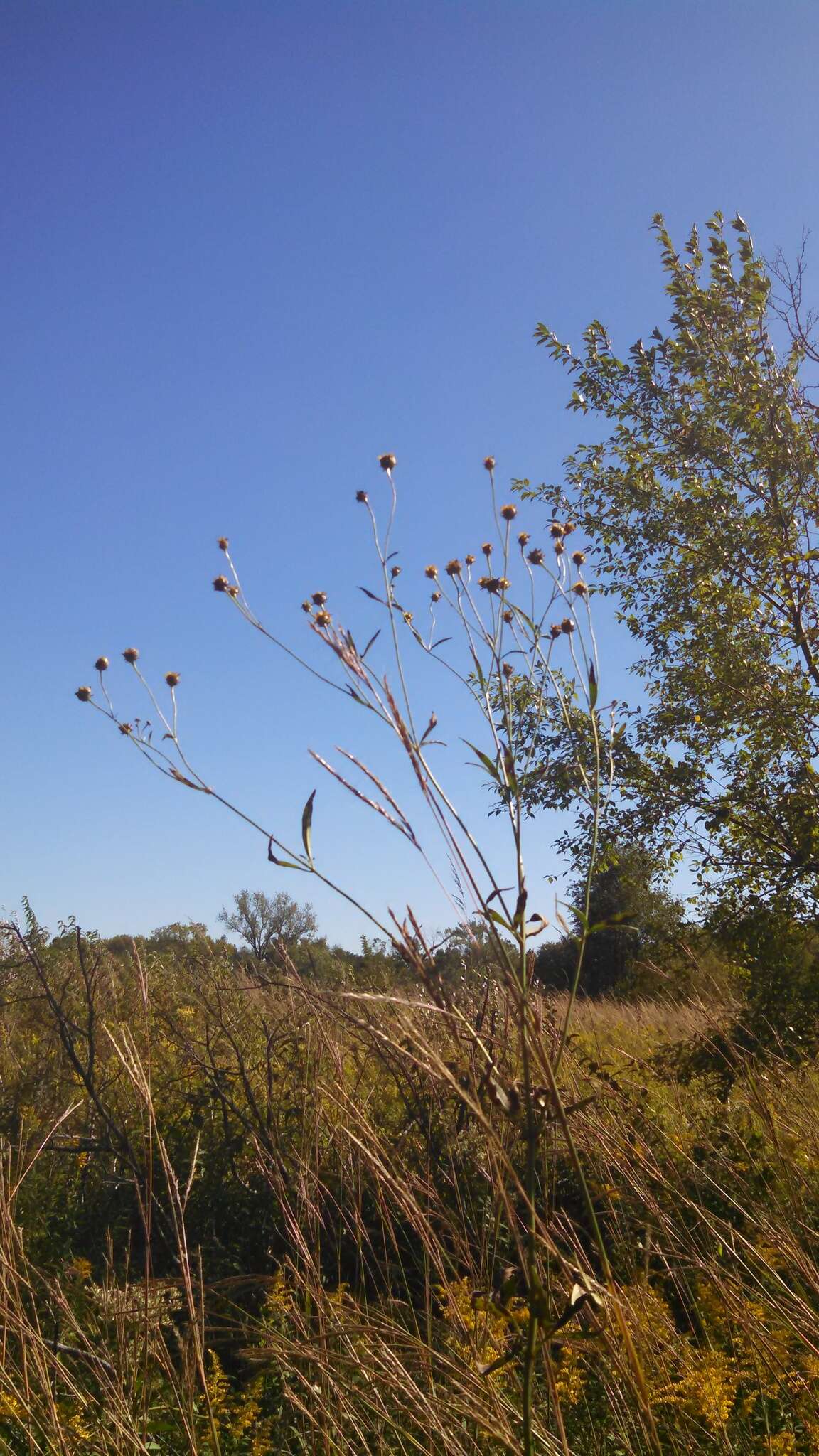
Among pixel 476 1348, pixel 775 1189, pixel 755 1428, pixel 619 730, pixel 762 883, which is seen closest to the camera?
pixel 476 1348

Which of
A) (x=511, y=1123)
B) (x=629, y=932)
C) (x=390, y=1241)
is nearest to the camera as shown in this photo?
(x=511, y=1123)

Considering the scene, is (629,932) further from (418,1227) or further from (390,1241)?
(418,1227)

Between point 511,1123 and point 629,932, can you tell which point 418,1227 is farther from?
point 629,932

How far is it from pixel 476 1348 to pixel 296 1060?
6.90 ft

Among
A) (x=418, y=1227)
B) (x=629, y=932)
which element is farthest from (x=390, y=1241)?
(x=629, y=932)

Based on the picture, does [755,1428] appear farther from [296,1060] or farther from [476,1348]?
[296,1060]

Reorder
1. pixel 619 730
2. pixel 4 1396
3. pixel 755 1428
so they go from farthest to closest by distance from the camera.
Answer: pixel 619 730
pixel 755 1428
pixel 4 1396

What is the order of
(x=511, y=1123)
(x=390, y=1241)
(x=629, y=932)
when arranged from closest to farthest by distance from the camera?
(x=511, y=1123) < (x=390, y=1241) < (x=629, y=932)

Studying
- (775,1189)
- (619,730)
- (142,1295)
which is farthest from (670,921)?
(142,1295)

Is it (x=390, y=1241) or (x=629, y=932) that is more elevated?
(x=629, y=932)

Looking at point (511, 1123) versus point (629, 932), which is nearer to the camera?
point (511, 1123)

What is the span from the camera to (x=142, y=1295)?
84.2 inches

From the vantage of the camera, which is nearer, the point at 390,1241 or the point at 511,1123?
the point at 511,1123

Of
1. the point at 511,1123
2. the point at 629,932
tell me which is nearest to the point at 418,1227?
the point at 511,1123
